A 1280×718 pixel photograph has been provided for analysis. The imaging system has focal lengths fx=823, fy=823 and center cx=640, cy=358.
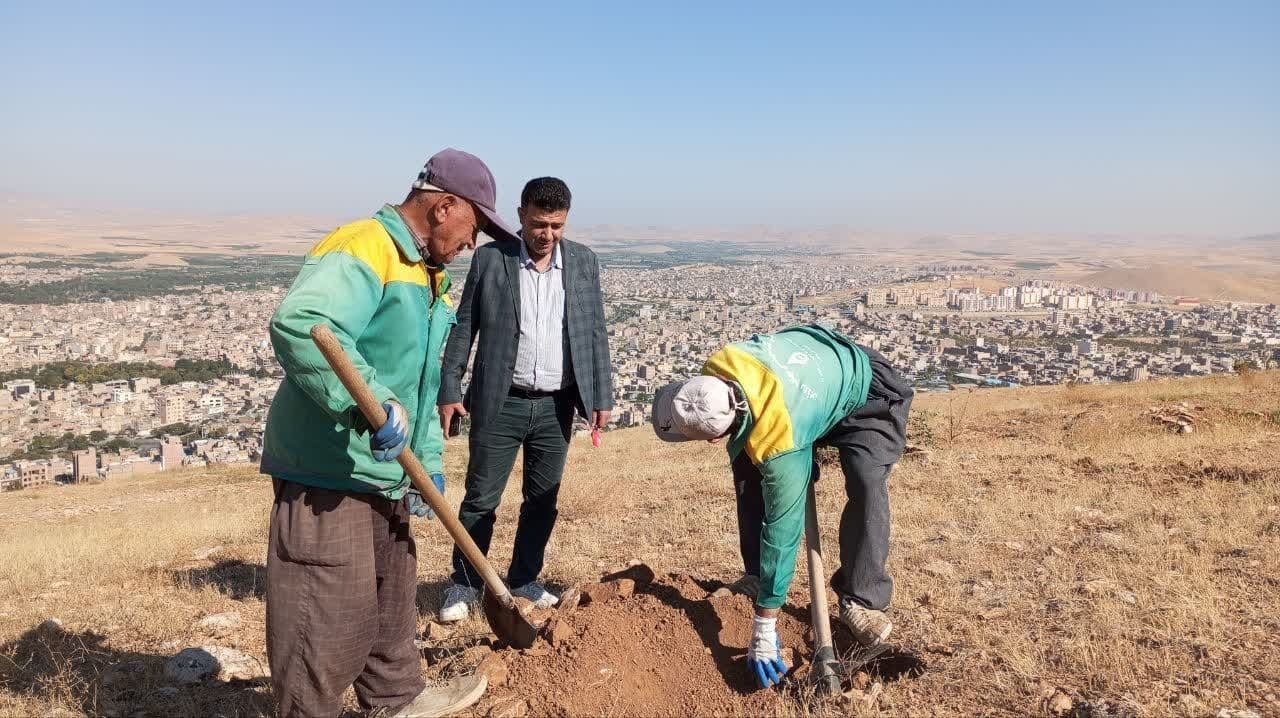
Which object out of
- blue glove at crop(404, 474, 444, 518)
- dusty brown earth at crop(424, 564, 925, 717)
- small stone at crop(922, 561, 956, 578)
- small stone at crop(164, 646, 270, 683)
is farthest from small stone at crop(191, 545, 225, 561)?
small stone at crop(922, 561, 956, 578)

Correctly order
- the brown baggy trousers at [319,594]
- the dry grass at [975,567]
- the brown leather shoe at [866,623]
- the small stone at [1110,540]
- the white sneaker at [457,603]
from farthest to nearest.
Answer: the small stone at [1110,540], the white sneaker at [457,603], the brown leather shoe at [866,623], the dry grass at [975,567], the brown baggy trousers at [319,594]

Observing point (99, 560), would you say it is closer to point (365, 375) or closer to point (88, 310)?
point (365, 375)

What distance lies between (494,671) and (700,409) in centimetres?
141

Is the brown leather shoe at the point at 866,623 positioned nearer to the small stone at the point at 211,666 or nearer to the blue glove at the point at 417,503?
the blue glove at the point at 417,503

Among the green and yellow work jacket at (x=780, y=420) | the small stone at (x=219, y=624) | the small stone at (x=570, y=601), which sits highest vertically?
the green and yellow work jacket at (x=780, y=420)

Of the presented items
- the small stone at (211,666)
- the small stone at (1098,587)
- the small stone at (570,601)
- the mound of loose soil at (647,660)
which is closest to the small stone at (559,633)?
the mound of loose soil at (647,660)

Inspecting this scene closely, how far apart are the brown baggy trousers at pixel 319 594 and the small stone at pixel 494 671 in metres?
0.59

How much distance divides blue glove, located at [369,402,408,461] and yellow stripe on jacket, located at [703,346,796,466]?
1.06 metres

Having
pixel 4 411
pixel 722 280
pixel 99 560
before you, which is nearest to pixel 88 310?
pixel 4 411

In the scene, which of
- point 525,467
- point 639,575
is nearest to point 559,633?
point 639,575

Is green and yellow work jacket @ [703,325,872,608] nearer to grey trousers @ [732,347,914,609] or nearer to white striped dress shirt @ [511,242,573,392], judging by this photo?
grey trousers @ [732,347,914,609]

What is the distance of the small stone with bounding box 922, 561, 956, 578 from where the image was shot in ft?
14.9

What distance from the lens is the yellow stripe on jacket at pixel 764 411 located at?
2670mm

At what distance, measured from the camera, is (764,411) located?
2676mm
